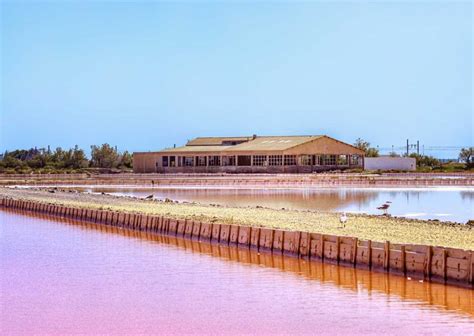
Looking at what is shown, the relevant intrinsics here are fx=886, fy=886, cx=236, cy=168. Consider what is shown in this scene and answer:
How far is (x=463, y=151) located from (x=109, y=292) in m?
112

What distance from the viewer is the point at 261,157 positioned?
98.2 metres

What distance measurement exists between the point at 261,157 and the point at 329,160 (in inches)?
319

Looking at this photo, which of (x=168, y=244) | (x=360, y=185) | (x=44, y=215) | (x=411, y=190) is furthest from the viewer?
(x=360, y=185)

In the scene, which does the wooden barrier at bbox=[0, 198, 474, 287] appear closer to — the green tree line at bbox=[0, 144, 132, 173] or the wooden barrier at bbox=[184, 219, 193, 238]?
the wooden barrier at bbox=[184, 219, 193, 238]

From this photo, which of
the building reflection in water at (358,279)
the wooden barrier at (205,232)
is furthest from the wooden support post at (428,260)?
the wooden barrier at (205,232)

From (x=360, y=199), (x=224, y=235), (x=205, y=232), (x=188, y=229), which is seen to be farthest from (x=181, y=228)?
(x=360, y=199)

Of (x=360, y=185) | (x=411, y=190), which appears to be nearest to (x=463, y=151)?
(x=360, y=185)

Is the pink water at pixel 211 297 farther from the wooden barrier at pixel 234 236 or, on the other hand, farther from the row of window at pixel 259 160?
the row of window at pixel 259 160

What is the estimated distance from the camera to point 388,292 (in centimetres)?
2023

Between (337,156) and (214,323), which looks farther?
(337,156)

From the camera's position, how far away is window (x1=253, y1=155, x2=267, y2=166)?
97812 mm

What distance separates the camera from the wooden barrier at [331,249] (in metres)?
20.2

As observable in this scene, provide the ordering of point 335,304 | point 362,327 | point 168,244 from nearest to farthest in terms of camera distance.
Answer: point 362,327
point 335,304
point 168,244

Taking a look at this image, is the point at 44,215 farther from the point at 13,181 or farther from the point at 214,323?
the point at 13,181
